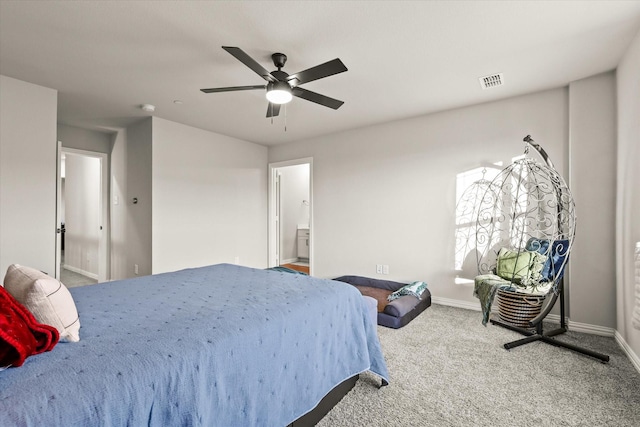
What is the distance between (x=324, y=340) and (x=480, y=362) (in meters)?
1.50

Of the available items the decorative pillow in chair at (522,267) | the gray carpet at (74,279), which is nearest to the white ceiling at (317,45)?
the decorative pillow in chair at (522,267)

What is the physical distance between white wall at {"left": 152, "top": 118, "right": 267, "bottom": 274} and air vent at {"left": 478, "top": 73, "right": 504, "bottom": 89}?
12.6 feet

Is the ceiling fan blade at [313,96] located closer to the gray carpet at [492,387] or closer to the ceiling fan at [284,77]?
the ceiling fan at [284,77]

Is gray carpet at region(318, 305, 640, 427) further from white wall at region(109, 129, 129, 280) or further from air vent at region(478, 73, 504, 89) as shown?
white wall at region(109, 129, 129, 280)

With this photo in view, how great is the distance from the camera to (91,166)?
577 cm

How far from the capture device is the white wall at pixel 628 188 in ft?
7.48

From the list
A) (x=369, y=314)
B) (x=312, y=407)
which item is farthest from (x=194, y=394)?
(x=369, y=314)

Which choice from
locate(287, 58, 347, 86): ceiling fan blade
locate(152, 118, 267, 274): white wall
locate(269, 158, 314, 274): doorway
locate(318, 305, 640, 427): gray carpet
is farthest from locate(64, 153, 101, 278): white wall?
locate(318, 305, 640, 427): gray carpet

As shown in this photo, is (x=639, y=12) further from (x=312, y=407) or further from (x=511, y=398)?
(x=312, y=407)

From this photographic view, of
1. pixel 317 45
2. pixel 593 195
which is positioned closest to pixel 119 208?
pixel 317 45

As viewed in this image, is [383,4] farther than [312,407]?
Yes

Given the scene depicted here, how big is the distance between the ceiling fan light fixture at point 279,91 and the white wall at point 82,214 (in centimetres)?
460

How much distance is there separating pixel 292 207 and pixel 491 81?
536cm

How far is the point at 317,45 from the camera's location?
2.41 meters
